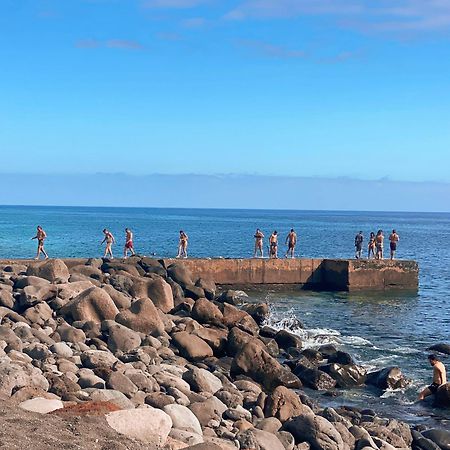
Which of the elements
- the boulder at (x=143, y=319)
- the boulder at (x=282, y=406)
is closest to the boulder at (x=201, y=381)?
the boulder at (x=282, y=406)

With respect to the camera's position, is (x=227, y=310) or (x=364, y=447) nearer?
(x=364, y=447)

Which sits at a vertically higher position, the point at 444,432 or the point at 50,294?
the point at 50,294

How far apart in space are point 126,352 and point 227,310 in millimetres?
6357

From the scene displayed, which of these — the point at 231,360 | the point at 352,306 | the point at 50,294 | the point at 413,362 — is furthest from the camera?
the point at 352,306

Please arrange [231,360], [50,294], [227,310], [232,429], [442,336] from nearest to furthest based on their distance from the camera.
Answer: [232,429] < [231,360] < [50,294] < [227,310] < [442,336]

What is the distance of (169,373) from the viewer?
12.1m

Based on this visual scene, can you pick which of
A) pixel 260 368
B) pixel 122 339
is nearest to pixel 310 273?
pixel 260 368

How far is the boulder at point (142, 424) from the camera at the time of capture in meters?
7.95

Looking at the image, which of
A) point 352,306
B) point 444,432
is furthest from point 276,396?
point 352,306

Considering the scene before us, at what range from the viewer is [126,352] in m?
14.0

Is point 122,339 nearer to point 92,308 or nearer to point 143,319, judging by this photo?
point 143,319

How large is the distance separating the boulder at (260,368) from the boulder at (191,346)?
51.6 inches

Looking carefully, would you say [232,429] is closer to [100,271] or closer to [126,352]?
[126,352]

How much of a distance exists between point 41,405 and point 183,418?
1.85m
